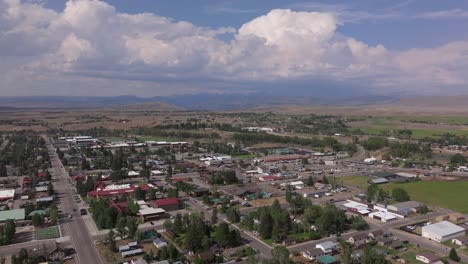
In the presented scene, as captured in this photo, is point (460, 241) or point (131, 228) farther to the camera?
point (131, 228)

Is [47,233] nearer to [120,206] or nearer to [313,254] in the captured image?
[120,206]

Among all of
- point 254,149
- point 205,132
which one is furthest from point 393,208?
point 205,132

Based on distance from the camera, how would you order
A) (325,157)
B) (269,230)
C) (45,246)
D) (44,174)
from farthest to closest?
(325,157)
(44,174)
(269,230)
(45,246)

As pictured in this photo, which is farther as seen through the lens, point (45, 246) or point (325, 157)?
point (325, 157)

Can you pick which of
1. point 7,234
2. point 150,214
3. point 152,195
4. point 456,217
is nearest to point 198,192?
point 152,195

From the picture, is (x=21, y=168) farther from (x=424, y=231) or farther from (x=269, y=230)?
(x=424, y=231)

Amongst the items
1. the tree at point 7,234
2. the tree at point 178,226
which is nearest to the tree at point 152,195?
the tree at point 178,226
